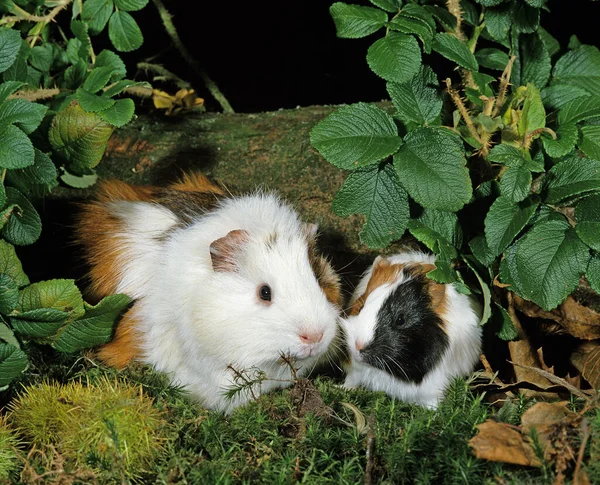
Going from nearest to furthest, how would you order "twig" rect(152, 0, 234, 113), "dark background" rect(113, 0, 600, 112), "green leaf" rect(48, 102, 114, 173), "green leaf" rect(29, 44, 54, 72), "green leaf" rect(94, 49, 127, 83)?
"green leaf" rect(48, 102, 114, 173), "green leaf" rect(94, 49, 127, 83), "green leaf" rect(29, 44, 54, 72), "twig" rect(152, 0, 234, 113), "dark background" rect(113, 0, 600, 112)

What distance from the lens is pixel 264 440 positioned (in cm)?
258

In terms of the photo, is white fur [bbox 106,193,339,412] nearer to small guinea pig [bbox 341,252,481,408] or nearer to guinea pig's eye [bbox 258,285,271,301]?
guinea pig's eye [bbox 258,285,271,301]

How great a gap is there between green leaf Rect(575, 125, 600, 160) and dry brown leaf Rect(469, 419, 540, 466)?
1.13m

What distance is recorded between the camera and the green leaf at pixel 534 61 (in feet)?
10.8

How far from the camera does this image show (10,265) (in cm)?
295

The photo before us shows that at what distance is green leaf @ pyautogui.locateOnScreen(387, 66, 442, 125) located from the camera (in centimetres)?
293

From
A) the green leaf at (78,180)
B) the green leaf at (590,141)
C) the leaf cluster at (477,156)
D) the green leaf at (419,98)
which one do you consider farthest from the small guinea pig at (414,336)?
the green leaf at (78,180)

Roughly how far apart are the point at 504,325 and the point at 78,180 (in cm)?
225

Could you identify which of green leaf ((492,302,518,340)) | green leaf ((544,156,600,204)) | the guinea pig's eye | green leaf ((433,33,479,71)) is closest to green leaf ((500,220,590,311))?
green leaf ((544,156,600,204))

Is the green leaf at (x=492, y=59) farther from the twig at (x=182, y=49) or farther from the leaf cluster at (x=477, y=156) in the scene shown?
the twig at (x=182, y=49)

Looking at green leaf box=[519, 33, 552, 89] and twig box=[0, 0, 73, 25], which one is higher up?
twig box=[0, 0, 73, 25]

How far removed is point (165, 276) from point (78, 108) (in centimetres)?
79

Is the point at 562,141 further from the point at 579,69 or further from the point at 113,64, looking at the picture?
the point at 113,64

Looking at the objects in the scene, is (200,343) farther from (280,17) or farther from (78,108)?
(280,17)
